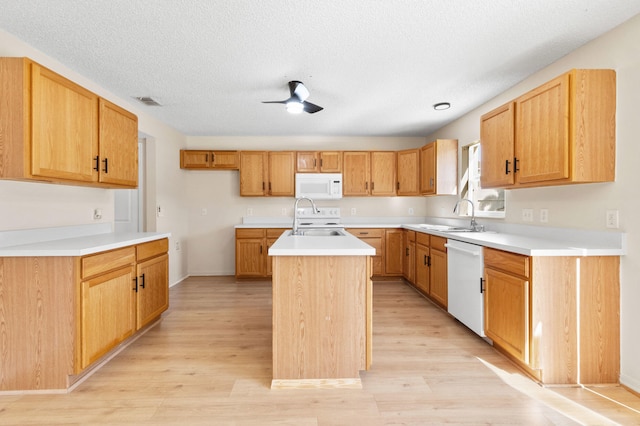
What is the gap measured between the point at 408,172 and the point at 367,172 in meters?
0.64

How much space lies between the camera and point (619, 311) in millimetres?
1925

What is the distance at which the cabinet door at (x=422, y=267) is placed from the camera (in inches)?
147

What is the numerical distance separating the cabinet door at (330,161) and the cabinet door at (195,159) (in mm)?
1836

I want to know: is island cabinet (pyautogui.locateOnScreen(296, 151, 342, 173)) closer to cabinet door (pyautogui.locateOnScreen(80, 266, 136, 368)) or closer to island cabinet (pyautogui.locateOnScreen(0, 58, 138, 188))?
island cabinet (pyautogui.locateOnScreen(0, 58, 138, 188))

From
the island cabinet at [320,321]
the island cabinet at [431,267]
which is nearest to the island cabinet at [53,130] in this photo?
the island cabinet at [320,321]

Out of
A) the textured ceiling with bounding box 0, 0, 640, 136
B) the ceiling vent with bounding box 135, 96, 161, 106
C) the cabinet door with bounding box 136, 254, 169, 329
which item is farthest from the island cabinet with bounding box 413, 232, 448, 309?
the ceiling vent with bounding box 135, 96, 161, 106

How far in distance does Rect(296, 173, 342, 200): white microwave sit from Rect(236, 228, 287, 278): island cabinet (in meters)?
0.83

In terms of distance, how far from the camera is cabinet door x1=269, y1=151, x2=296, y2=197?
4820mm

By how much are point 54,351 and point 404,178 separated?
442cm

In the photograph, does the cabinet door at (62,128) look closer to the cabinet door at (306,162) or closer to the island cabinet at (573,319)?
the cabinet door at (306,162)

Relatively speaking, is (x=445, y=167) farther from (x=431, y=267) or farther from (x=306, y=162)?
(x=306, y=162)

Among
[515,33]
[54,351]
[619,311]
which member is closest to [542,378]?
[619,311]

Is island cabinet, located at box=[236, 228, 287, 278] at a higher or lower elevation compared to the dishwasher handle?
lower

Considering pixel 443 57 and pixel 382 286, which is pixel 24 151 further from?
pixel 382 286
